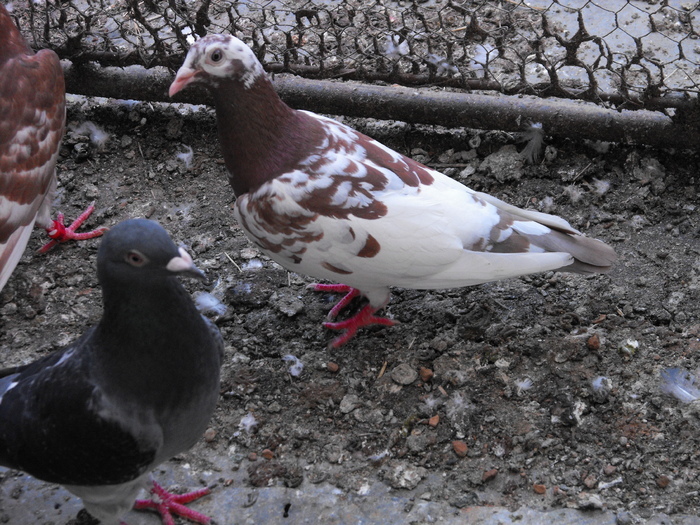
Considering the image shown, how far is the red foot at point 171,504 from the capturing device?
226 cm

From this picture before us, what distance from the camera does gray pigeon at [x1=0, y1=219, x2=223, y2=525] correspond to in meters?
1.74

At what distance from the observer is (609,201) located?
312cm

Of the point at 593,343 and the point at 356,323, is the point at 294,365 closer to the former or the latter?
the point at 356,323

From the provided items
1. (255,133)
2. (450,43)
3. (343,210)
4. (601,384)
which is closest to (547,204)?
(450,43)

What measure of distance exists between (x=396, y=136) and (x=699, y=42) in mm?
1577

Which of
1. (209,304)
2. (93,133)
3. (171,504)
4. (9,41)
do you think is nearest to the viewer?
(171,504)

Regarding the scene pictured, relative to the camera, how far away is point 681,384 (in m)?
2.44

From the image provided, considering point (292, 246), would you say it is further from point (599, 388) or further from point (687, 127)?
point (687, 127)

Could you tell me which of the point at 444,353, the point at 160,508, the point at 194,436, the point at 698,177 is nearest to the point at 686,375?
the point at 444,353

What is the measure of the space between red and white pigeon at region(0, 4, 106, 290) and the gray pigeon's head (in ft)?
3.45

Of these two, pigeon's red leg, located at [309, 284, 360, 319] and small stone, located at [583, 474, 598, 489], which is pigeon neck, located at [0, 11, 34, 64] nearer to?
pigeon's red leg, located at [309, 284, 360, 319]

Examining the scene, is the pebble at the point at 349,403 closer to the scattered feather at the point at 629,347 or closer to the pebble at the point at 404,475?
the pebble at the point at 404,475

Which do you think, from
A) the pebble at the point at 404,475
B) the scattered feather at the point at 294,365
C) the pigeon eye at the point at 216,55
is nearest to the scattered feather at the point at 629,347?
the pebble at the point at 404,475

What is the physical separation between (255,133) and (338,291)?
851 millimetres
